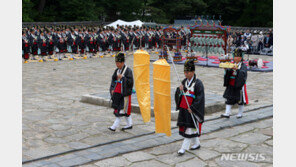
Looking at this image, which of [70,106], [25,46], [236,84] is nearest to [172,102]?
[236,84]

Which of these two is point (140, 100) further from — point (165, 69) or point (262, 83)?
point (262, 83)

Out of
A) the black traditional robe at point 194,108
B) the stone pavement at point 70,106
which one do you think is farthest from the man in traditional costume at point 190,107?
the stone pavement at point 70,106

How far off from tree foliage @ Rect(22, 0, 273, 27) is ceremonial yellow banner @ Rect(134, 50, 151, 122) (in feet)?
99.5

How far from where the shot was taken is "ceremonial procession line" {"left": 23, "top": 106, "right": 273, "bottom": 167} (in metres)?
5.76

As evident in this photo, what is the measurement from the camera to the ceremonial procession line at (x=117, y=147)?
576cm

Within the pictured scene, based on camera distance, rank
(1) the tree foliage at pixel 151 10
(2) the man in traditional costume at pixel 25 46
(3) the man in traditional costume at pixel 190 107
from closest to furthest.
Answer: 1. (3) the man in traditional costume at pixel 190 107
2. (2) the man in traditional costume at pixel 25 46
3. (1) the tree foliage at pixel 151 10

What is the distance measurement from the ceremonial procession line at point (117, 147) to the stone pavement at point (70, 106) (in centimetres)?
21

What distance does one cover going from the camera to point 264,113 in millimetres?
8766

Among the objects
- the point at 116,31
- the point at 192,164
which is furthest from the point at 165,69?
the point at 116,31

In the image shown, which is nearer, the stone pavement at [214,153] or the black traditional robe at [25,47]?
the stone pavement at [214,153]

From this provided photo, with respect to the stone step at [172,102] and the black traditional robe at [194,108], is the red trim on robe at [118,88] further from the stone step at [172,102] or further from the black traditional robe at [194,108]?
the black traditional robe at [194,108]

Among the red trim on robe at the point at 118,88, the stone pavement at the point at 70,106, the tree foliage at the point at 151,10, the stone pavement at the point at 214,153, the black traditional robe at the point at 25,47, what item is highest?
the tree foliage at the point at 151,10

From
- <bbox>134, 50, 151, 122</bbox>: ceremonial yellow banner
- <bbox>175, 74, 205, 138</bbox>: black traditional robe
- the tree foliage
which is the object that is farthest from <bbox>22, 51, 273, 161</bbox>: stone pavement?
the tree foliage

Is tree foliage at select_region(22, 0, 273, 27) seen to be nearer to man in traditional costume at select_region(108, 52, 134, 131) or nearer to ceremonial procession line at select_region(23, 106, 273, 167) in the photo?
ceremonial procession line at select_region(23, 106, 273, 167)
